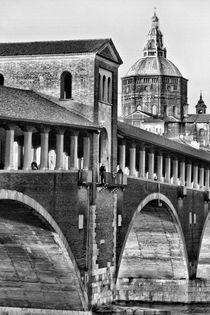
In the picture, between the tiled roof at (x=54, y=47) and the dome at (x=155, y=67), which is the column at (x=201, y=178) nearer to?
the tiled roof at (x=54, y=47)

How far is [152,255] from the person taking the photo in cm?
5653

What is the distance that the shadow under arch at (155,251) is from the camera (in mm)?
54750

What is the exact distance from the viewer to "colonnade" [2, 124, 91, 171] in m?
34.8

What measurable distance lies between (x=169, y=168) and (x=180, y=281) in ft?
21.5

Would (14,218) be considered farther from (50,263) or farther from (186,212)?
(186,212)

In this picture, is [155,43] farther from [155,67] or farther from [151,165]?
[151,165]

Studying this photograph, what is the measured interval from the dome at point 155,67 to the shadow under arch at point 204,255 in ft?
239

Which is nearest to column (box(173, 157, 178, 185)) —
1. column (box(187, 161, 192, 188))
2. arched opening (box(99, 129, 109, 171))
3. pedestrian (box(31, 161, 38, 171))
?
column (box(187, 161, 192, 188))

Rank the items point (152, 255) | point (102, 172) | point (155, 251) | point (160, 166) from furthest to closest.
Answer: point (152, 255) < point (155, 251) < point (160, 166) < point (102, 172)

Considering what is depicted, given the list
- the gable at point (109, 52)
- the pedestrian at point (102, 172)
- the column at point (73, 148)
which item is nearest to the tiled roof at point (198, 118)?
the gable at point (109, 52)

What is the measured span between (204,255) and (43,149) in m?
27.4

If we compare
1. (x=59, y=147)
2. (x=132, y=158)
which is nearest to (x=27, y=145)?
(x=59, y=147)

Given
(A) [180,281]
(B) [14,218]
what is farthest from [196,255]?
(B) [14,218]

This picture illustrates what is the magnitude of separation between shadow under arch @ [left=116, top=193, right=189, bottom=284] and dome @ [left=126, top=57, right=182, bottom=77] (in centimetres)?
8053
